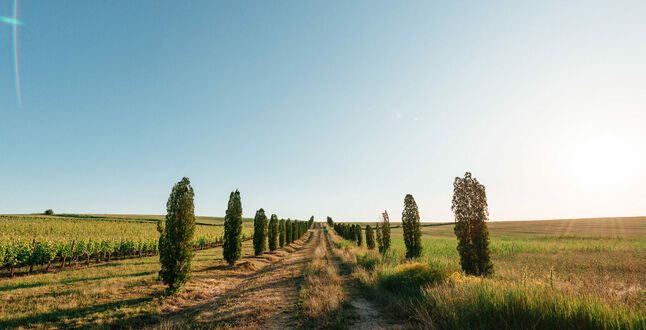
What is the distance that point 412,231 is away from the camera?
770 inches

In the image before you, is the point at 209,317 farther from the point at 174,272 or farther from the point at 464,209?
the point at 464,209

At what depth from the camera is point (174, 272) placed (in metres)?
11.5

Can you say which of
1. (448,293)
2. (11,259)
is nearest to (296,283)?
(448,293)

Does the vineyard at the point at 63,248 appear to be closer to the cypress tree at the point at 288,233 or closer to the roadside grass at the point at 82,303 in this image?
the roadside grass at the point at 82,303

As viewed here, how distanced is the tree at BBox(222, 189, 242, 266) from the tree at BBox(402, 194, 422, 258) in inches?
555

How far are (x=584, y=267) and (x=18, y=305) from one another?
30.7m

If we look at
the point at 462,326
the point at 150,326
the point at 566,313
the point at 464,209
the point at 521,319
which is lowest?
the point at 150,326

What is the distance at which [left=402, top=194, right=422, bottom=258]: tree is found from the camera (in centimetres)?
1930

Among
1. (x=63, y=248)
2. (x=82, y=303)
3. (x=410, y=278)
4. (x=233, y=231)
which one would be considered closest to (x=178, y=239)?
(x=82, y=303)

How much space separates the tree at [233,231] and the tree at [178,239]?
7.49 meters

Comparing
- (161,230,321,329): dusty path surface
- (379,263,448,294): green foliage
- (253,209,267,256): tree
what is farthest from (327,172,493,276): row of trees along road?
(253,209,267,256): tree

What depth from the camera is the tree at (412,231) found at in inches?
760

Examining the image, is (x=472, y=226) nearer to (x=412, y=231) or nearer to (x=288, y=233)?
(x=412, y=231)

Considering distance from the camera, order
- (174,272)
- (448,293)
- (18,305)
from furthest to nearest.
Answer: (174,272)
(18,305)
(448,293)
